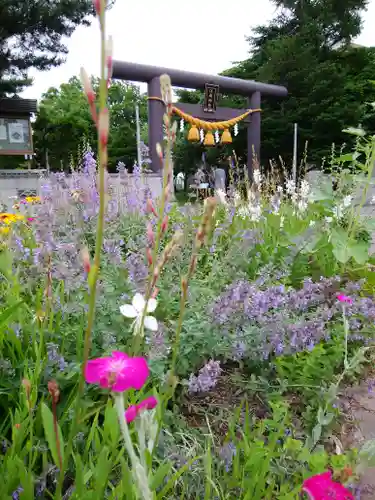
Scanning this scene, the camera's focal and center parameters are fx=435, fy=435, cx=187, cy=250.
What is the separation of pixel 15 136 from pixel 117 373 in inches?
620

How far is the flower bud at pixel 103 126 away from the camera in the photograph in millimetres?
427

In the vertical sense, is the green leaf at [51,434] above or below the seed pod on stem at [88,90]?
below

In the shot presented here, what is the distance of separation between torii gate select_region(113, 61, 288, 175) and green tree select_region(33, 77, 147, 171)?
952cm

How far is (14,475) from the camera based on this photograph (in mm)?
852

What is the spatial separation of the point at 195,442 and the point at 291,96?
19718 millimetres

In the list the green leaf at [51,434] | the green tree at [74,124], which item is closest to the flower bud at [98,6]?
the green leaf at [51,434]

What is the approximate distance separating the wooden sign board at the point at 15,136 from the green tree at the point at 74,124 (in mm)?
5849

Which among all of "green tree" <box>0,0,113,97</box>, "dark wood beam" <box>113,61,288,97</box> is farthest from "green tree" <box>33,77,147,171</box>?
"dark wood beam" <box>113,61,288,97</box>

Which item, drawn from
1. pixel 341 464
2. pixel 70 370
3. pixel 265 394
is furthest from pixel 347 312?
pixel 70 370

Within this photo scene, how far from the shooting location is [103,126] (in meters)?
0.43

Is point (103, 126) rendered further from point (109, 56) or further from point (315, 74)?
point (315, 74)

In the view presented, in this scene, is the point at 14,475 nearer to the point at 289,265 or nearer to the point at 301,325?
the point at 301,325

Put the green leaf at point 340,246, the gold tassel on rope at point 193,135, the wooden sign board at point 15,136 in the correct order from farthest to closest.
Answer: the wooden sign board at point 15,136
the gold tassel on rope at point 193,135
the green leaf at point 340,246

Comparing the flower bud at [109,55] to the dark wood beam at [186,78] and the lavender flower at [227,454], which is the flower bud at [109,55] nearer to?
the lavender flower at [227,454]
